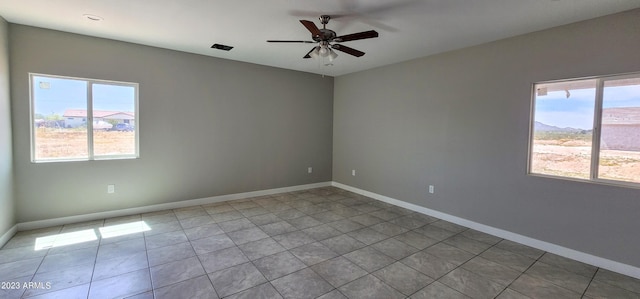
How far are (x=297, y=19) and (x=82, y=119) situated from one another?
3298mm

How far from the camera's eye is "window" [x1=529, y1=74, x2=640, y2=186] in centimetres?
276

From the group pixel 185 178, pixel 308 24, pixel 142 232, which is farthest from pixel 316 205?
pixel 308 24

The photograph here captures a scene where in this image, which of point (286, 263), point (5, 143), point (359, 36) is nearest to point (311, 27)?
point (359, 36)

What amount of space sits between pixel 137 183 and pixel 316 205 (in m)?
2.86

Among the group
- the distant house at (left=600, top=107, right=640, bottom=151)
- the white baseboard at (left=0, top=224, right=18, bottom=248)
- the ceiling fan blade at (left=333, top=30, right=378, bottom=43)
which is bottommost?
the white baseboard at (left=0, top=224, right=18, bottom=248)

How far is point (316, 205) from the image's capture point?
4902mm

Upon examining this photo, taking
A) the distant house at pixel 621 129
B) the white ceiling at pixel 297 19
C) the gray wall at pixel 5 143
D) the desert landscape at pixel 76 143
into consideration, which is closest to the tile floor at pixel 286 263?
the gray wall at pixel 5 143

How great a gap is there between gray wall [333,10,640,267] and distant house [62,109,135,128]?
4078 mm

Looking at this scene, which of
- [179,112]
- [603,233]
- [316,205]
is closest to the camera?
[603,233]

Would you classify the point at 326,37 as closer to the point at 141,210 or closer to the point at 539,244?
the point at 539,244

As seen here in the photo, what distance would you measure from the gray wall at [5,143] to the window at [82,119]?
10.1 inches

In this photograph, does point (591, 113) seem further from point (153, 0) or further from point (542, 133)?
point (153, 0)

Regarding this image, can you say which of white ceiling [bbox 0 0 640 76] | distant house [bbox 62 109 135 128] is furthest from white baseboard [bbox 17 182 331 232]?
white ceiling [bbox 0 0 640 76]

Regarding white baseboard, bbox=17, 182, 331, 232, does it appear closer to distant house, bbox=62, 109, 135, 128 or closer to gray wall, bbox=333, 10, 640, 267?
distant house, bbox=62, 109, 135, 128
